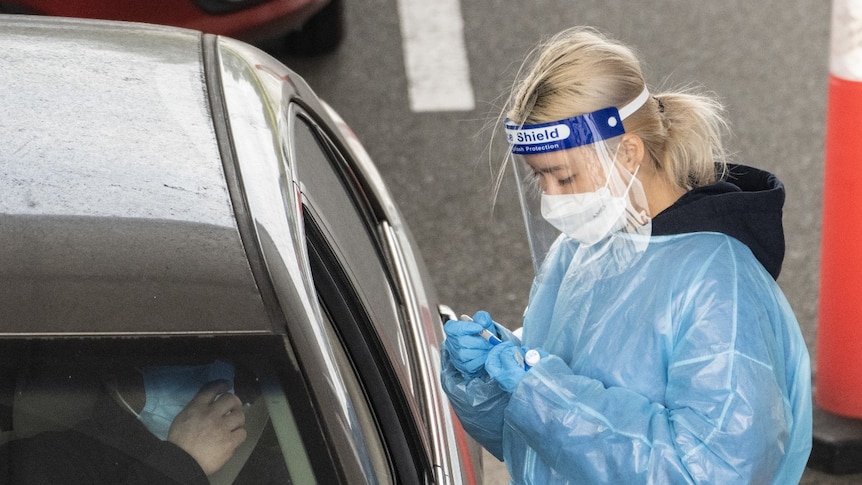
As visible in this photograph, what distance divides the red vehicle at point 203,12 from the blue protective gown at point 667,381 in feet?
11.3

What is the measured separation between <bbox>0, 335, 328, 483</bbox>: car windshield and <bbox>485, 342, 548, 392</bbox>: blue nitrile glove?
0.38 metres

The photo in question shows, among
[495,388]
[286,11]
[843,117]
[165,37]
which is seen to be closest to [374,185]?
[165,37]

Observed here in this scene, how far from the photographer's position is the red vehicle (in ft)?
16.7

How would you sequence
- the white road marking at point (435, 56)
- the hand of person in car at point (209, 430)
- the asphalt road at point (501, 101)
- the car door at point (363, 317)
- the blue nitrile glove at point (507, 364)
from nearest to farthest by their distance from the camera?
the hand of person in car at point (209, 430) < the blue nitrile glove at point (507, 364) < the car door at point (363, 317) < the asphalt road at point (501, 101) < the white road marking at point (435, 56)

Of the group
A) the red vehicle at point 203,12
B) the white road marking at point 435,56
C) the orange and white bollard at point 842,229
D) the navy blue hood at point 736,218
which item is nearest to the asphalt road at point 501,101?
the white road marking at point 435,56

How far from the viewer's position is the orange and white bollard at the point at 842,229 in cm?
341

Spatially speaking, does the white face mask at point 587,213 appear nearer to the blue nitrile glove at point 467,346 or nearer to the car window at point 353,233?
the blue nitrile glove at point 467,346

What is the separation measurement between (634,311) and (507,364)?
23 cm

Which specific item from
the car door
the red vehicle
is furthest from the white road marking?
the car door

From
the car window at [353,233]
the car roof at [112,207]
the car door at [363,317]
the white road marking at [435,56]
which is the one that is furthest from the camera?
the white road marking at [435,56]

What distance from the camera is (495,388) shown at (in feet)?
7.06

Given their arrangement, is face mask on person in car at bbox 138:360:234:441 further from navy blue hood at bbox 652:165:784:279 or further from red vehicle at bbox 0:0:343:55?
red vehicle at bbox 0:0:343:55

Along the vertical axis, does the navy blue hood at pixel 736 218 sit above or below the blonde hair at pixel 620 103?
below

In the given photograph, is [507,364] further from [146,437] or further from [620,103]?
[146,437]
